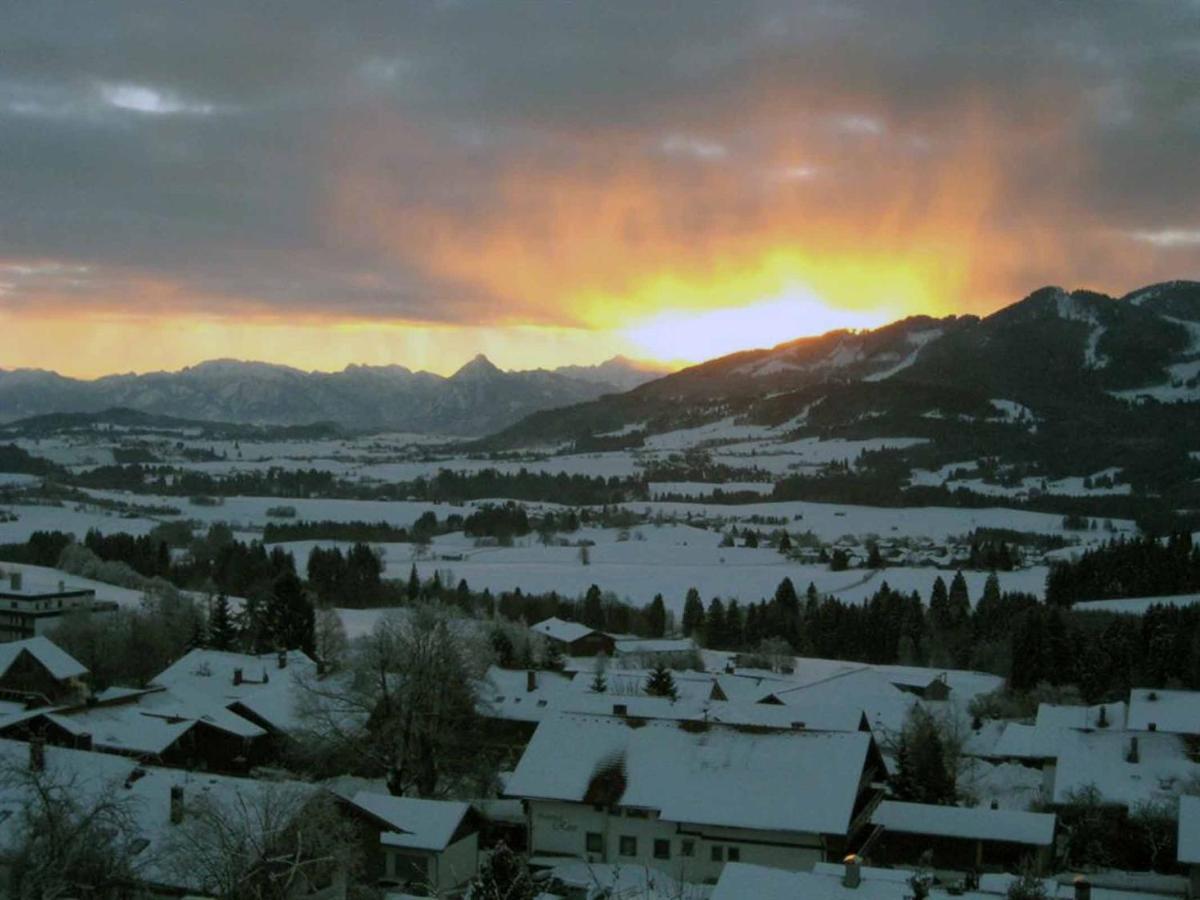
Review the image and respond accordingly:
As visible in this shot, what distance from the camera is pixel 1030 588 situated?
99.6 meters

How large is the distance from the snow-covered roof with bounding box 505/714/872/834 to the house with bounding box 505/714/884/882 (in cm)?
3

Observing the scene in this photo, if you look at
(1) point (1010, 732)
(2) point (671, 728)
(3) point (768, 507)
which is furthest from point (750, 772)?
(3) point (768, 507)

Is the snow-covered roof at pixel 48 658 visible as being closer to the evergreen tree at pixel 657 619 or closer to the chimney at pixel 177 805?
the chimney at pixel 177 805

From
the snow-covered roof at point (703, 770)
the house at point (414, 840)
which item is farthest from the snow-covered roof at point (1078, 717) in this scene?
the house at point (414, 840)

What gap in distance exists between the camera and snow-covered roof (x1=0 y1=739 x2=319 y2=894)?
21422 millimetres

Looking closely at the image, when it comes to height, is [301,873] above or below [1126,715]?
above

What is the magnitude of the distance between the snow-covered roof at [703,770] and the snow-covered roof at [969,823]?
153 cm

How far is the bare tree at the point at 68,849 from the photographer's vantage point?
17.4 meters

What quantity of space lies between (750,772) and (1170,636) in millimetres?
46252

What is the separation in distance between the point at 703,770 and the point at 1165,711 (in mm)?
22857

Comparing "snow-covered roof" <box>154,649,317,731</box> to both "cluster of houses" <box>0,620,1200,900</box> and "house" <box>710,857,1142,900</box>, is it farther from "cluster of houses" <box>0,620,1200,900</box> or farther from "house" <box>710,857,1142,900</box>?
"house" <box>710,857,1142,900</box>

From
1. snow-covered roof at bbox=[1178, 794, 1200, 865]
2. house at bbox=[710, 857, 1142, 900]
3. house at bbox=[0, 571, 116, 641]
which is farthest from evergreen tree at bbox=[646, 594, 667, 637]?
house at bbox=[710, 857, 1142, 900]

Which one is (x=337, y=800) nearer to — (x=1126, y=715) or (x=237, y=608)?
(x=1126, y=715)

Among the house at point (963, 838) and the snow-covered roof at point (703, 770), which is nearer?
the snow-covered roof at point (703, 770)
